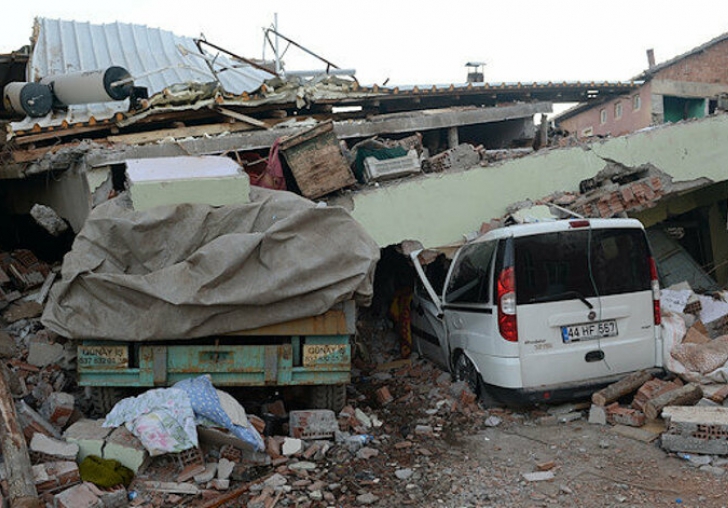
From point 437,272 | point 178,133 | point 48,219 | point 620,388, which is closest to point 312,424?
point 620,388

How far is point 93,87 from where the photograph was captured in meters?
9.69

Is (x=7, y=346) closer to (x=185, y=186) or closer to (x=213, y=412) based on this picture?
(x=185, y=186)

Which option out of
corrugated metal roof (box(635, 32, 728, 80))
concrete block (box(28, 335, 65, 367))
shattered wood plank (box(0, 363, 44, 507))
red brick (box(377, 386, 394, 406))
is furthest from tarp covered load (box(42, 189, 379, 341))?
corrugated metal roof (box(635, 32, 728, 80))

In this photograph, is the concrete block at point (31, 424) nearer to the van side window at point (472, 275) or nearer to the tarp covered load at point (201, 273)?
the tarp covered load at point (201, 273)

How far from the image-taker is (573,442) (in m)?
5.07

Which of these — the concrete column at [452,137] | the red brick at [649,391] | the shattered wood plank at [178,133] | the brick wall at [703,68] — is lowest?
the red brick at [649,391]

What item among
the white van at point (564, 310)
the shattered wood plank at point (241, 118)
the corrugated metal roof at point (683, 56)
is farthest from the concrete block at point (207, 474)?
the corrugated metal roof at point (683, 56)

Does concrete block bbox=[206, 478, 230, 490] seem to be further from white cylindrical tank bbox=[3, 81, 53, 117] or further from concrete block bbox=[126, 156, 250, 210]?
white cylindrical tank bbox=[3, 81, 53, 117]

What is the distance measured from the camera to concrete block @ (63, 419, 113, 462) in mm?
4496

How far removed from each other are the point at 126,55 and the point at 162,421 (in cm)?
1179

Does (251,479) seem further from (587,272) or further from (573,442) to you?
(587,272)

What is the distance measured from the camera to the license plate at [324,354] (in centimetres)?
521

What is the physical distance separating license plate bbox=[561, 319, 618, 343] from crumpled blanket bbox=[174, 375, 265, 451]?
2.79 meters

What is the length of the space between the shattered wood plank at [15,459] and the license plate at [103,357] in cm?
59
